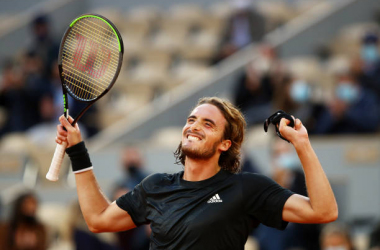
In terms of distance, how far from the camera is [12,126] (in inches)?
386

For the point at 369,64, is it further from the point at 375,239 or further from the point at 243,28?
the point at 375,239

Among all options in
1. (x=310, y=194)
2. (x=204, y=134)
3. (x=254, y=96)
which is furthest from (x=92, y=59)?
(x=254, y=96)

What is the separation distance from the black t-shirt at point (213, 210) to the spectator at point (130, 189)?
121 inches

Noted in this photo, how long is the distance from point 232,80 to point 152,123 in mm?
1207

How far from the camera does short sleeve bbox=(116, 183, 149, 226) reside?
321 centimetres

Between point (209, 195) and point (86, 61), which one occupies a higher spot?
point (86, 61)

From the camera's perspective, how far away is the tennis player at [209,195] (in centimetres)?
292

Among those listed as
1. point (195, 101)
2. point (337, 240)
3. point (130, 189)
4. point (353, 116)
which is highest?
point (195, 101)

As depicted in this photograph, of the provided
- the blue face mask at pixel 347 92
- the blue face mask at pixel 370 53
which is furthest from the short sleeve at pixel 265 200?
the blue face mask at pixel 370 53

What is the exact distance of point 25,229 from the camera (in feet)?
22.5

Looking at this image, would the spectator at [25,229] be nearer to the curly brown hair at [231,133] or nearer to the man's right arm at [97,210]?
the man's right arm at [97,210]

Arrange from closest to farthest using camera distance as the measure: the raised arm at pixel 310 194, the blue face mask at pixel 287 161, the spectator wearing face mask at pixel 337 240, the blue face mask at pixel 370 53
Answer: the raised arm at pixel 310 194, the spectator wearing face mask at pixel 337 240, the blue face mask at pixel 287 161, the blue face mask at pixel 370 53

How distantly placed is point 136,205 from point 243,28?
7.46m

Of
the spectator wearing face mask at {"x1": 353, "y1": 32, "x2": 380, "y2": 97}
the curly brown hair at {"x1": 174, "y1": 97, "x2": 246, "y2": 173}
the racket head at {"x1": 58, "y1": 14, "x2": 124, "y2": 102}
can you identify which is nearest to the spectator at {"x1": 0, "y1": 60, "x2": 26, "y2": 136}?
the spectator wearing face mask at {"x1": 353, "y1": 32, "x2": 380, "y2": 97}
